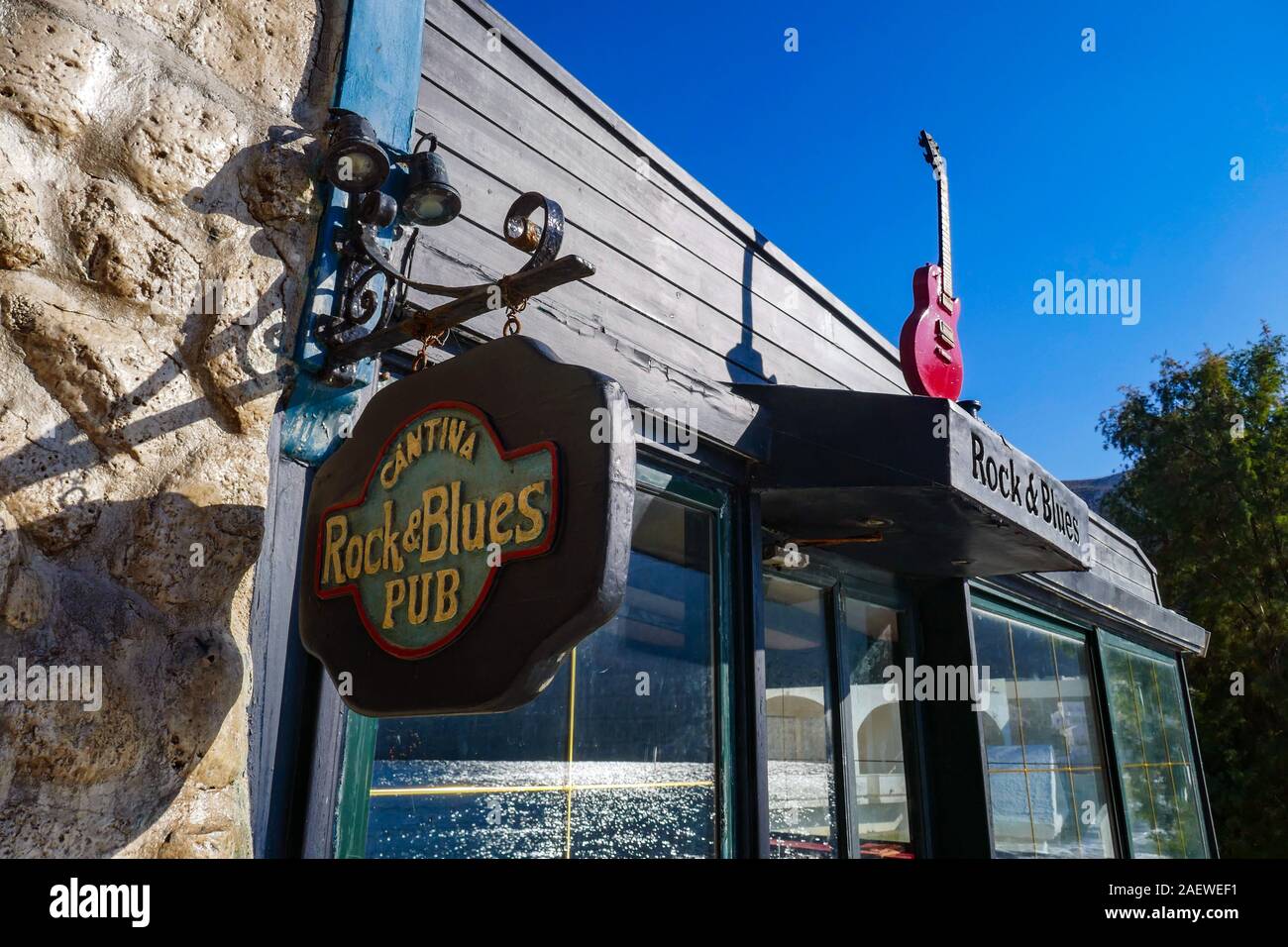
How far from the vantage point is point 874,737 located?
481 cm

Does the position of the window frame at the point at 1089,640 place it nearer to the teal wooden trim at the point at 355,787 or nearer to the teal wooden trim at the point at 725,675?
the teal wooden trim at the point at 725,675

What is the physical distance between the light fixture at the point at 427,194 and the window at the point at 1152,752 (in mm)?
6147

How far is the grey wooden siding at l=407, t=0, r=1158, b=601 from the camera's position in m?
3.17

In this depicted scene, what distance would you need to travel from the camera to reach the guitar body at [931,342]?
5.05 m

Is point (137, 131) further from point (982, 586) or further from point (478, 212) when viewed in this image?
point (982, 586)

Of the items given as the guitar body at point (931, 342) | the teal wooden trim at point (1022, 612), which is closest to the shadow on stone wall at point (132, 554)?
the guitar body at point (931, 342)

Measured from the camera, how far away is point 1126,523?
65.2 feet

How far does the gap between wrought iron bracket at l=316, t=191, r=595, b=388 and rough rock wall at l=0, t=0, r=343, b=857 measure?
14 centimetres

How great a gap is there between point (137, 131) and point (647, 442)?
187cm

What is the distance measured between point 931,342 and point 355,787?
3904 mm

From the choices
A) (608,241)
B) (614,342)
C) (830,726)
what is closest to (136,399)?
(614,342)

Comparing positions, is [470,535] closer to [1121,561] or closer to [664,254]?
[664,254]

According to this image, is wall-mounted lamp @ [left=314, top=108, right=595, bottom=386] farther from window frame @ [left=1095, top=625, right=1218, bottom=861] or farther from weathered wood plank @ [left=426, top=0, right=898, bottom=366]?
window frame @ [left=1095, top=625, right=1218, bottom=861]
